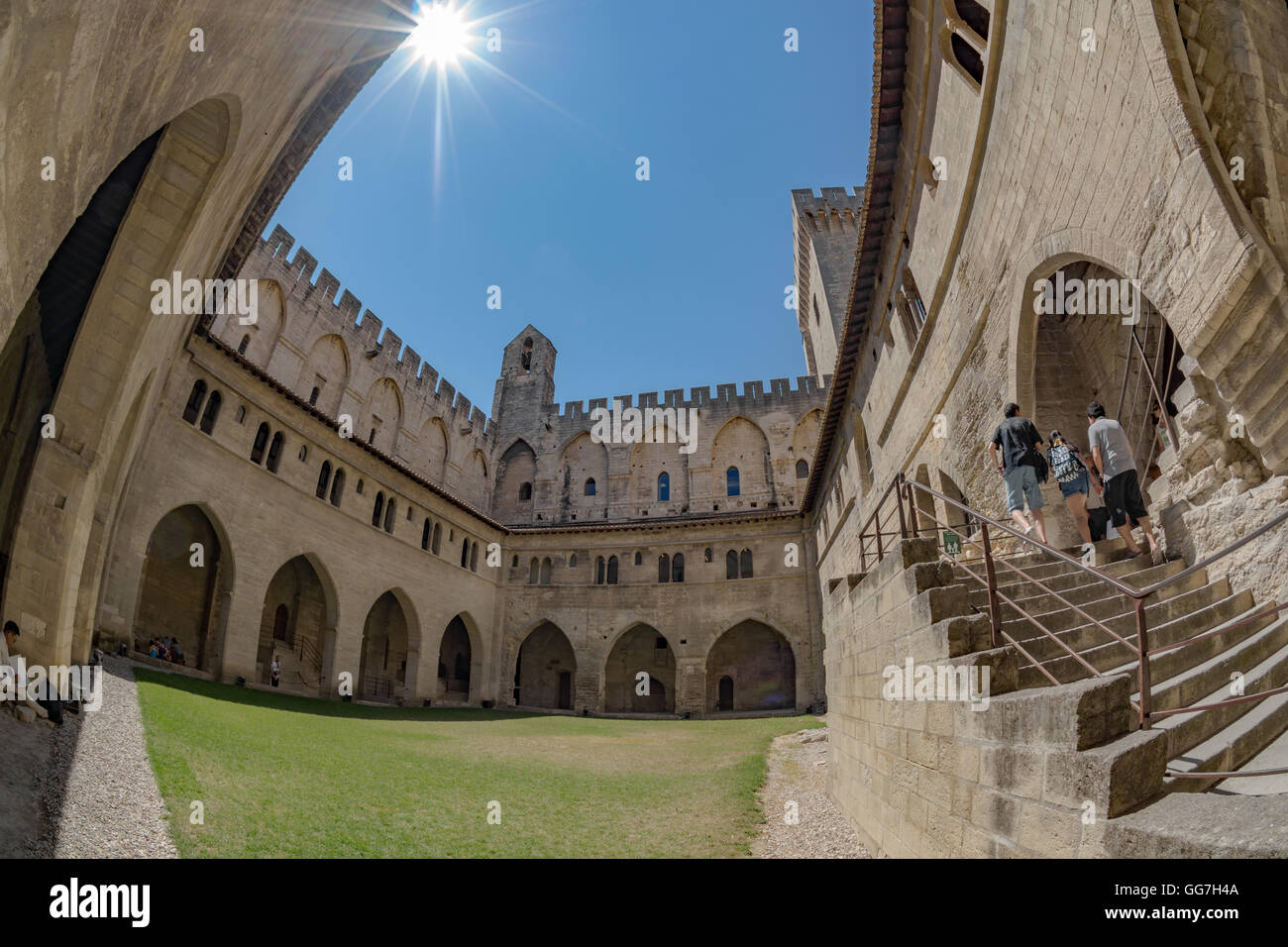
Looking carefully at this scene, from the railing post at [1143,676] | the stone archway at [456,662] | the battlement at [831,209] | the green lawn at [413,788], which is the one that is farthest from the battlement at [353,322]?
the railing post at [1143,676]

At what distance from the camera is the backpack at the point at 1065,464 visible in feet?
22.2

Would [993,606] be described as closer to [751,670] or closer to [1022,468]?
[1022,468]

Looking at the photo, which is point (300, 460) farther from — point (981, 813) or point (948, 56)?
point (981, 813)

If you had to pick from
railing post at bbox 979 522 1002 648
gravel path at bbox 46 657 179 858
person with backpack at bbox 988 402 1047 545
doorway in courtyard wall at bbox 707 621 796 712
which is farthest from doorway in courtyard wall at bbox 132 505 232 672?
railing post at bbox 979 522 1002 648

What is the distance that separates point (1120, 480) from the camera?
6172 millimetres

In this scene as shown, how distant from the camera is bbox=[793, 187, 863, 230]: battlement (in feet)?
110

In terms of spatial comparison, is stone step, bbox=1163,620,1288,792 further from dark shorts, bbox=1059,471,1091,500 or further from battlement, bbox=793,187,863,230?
battlement, bbox=793,187,863,230

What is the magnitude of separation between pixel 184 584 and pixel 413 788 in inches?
699

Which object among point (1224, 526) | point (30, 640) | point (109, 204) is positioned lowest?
point (30, 640)

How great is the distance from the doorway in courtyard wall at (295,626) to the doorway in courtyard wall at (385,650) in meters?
2.40

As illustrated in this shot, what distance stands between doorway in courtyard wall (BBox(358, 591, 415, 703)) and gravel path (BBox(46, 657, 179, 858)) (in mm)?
19948

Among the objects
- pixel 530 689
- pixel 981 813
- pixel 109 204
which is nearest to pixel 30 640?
pixel 109 204

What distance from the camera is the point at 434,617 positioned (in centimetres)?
2691
